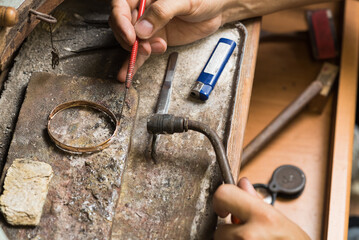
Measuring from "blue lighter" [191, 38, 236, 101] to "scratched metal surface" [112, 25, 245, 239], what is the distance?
0.06 ft

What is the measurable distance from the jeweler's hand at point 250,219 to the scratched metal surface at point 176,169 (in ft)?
0.23

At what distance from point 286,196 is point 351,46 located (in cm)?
53

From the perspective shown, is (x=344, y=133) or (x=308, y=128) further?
(x=308, y=128)

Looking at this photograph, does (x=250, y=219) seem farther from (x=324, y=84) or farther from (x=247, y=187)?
(x=324, y=84)

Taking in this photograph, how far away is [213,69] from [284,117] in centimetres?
37

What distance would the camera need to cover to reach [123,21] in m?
0.90

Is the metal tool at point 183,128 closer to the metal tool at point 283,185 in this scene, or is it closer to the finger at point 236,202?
the finger at point 236,202

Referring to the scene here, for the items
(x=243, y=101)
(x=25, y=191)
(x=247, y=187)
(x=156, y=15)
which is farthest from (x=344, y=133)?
(x=25, y=191)

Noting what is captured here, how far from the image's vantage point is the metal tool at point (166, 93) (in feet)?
2.77

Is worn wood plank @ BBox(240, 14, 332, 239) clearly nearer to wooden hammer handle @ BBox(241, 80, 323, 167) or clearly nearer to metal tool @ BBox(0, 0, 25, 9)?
wooden hammer handle @ BBox(241, 80, 323, 167)

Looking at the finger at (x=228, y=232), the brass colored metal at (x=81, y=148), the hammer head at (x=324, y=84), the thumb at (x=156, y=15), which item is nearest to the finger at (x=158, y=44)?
the thumb at (x=156, y=15)

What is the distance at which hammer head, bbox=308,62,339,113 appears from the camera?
1.24m

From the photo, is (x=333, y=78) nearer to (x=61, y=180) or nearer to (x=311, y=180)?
(x=311, y=180)

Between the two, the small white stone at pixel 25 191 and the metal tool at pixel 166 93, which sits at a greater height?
the metal tool at pixel 166 93
